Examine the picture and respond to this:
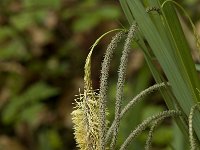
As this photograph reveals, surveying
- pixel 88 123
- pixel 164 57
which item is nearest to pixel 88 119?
pixel 88 123

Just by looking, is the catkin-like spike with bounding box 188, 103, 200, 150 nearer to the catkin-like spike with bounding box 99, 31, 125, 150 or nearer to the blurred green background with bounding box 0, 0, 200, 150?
the catkin-like spike with bounding box 99, 31, 125, 150

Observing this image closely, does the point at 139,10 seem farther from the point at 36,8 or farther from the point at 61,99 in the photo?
the point at 61,99

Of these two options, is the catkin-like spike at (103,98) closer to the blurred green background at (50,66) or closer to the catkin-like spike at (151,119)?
the catkin-like spike at (151,119)

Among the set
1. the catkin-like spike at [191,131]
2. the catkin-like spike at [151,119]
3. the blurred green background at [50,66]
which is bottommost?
the catkin-like spike at [191,131]

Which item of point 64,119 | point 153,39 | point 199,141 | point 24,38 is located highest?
point 24,38

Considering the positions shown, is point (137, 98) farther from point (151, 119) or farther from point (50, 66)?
point (50, 66)

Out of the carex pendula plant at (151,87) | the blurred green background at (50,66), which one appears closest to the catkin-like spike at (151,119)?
the carex pendula plant at (151,87)

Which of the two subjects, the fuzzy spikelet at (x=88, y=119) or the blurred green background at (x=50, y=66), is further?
the blurred green background at (x=50, y=66)

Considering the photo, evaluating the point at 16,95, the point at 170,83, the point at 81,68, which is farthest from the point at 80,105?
the point at 81,68
